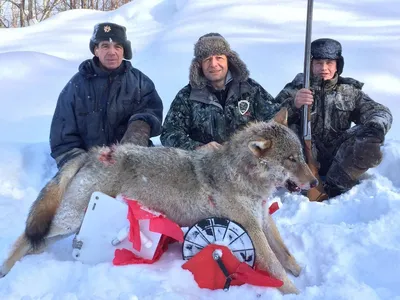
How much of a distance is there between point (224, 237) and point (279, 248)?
0.48 metres

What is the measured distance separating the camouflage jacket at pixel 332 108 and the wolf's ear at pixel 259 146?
1.68m

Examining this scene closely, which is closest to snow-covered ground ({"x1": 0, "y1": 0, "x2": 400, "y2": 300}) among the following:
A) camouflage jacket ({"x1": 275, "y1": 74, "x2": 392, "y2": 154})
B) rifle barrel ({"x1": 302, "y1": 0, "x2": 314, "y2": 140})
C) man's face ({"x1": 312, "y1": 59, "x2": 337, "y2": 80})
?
camouflage jacket ({"x1": 275, "y1": 74, "x2": 392, "y2": 154})

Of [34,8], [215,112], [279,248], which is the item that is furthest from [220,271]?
[34,8]

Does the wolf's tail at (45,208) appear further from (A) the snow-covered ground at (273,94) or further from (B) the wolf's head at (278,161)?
(B) the wolf's head at (278,161)

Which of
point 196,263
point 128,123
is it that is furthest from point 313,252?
point 128,123

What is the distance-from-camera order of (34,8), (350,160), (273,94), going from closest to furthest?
(350,160) < (273,94) < (34,8)

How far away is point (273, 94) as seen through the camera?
6.98m

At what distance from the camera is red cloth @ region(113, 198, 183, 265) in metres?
2.76

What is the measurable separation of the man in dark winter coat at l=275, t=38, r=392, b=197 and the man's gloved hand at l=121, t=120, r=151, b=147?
1.46 metres

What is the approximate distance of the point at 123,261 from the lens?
2719 mm

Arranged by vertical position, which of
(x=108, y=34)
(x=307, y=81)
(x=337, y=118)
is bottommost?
(x=337, y=118)

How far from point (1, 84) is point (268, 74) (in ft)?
14.8

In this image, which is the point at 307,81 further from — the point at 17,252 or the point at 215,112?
Result: the point at 17,252

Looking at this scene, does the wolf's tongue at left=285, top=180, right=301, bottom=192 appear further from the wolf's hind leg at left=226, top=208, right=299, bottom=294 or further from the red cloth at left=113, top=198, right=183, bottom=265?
the red cloth at left=113, top=198, right=183, bottom=265
